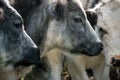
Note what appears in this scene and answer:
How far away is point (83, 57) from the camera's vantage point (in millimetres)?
8898

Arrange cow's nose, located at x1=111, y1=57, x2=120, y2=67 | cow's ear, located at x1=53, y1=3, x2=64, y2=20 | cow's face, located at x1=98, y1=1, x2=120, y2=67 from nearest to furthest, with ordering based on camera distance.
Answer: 1. cow's nose, located at x1=111, y1=57, x2=120, y2=67
2. cow's ear, located at x1=53, y1=3, x2=64, y2=20
3. cow's face, located at x1=98, y1=1, x2=120, y2=67

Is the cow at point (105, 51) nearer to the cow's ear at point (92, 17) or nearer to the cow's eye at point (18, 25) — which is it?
the cow's ear at point (92, 17)

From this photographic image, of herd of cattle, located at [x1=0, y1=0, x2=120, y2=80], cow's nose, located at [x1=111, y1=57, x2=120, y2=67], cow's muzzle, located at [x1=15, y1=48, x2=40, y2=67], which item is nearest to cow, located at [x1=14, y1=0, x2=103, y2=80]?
herd of cattle, located at [x1=0, y1=0, x2=120, y2=80]

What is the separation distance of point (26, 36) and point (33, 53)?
0.22m

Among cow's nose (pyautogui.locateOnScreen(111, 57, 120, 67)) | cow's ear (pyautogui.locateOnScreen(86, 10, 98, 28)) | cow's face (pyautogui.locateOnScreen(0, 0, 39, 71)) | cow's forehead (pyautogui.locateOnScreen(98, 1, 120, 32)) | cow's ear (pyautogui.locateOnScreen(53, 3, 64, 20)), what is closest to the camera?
cow's face (pyautogui.locateOnScreen(0, 0, 39, 71))

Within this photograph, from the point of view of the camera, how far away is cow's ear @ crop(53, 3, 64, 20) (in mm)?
8117

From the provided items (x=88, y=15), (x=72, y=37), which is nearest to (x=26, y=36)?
(x=72, y=37)

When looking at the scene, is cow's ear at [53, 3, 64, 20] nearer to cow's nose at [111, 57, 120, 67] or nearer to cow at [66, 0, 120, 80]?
cow at [66, 0, 120, 80]

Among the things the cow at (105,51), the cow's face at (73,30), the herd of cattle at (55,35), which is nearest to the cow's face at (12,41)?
the herd of cattle at (55,35)

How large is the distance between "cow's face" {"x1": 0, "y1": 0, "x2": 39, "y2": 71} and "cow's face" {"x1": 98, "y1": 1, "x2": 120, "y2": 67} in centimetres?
116

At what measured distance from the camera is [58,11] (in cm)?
814

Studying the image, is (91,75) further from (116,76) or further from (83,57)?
(83,57)

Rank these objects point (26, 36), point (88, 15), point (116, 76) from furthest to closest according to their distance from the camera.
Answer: point (116, 76), point (88, 15), point (26, 36)

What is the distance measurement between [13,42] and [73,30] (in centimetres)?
90
